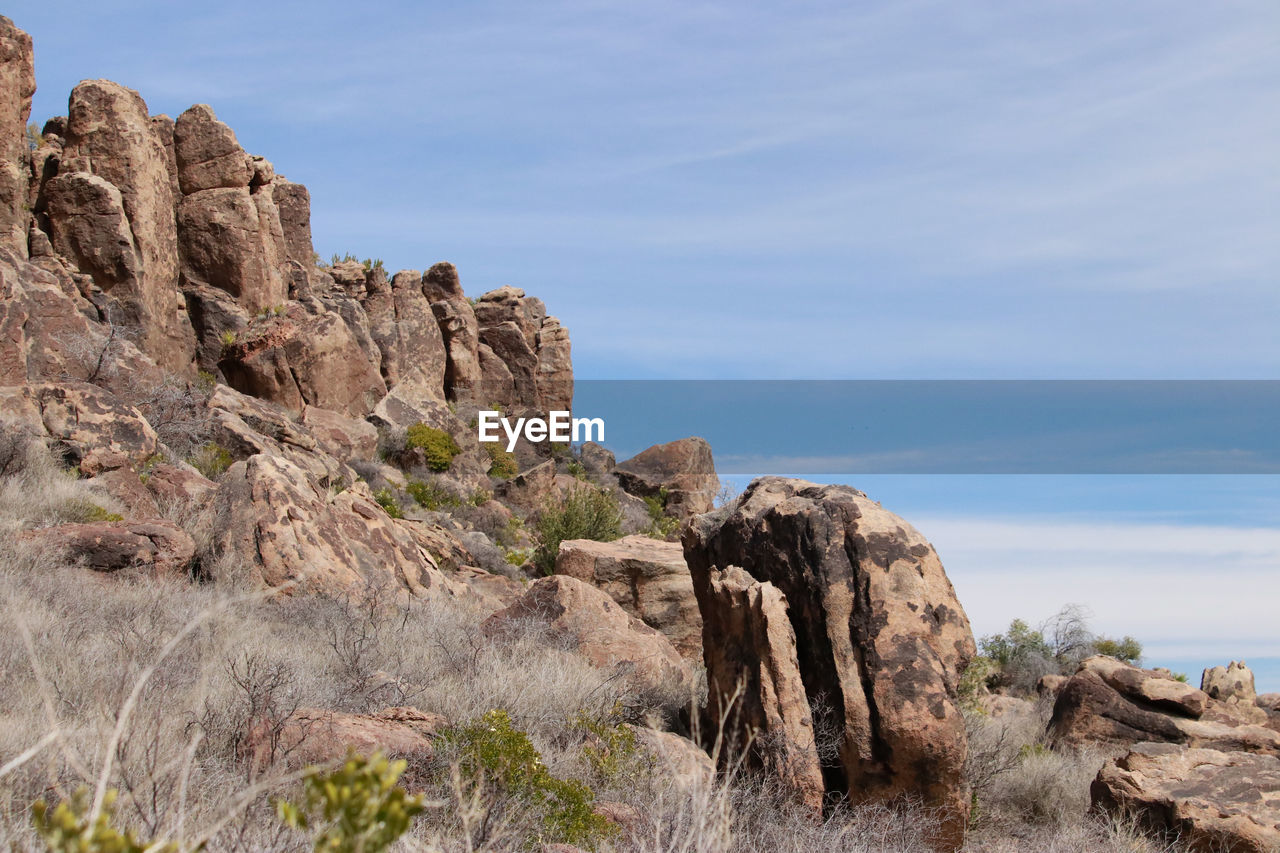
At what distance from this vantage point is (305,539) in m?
12.3

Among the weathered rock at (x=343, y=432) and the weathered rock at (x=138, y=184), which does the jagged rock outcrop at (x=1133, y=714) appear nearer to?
the weathered rock at (x=343, y=432)

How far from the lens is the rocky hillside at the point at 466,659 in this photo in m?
5.50

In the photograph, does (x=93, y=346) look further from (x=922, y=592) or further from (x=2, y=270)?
(x=922, y=592)

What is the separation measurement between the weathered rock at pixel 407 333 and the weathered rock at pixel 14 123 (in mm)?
12514

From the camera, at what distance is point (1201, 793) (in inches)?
322

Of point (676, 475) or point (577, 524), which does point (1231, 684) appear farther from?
point (676, 475)

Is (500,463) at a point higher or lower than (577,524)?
higher

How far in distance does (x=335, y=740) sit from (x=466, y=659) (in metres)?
3.25

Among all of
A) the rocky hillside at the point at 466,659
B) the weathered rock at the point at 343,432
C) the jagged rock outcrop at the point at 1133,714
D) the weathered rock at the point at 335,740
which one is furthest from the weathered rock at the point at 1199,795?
the weathered rock at the point at 343,432

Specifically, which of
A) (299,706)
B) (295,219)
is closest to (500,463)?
(295,219)

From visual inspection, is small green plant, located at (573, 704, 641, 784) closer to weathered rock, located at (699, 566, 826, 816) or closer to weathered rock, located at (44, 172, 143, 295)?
weathered rock, located at (699, 566, 826, 816)

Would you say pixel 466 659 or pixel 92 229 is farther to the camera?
pixel 92 229

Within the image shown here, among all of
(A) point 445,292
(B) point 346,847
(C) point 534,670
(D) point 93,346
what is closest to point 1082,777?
(C) point 534,670

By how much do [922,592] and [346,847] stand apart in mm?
5858
